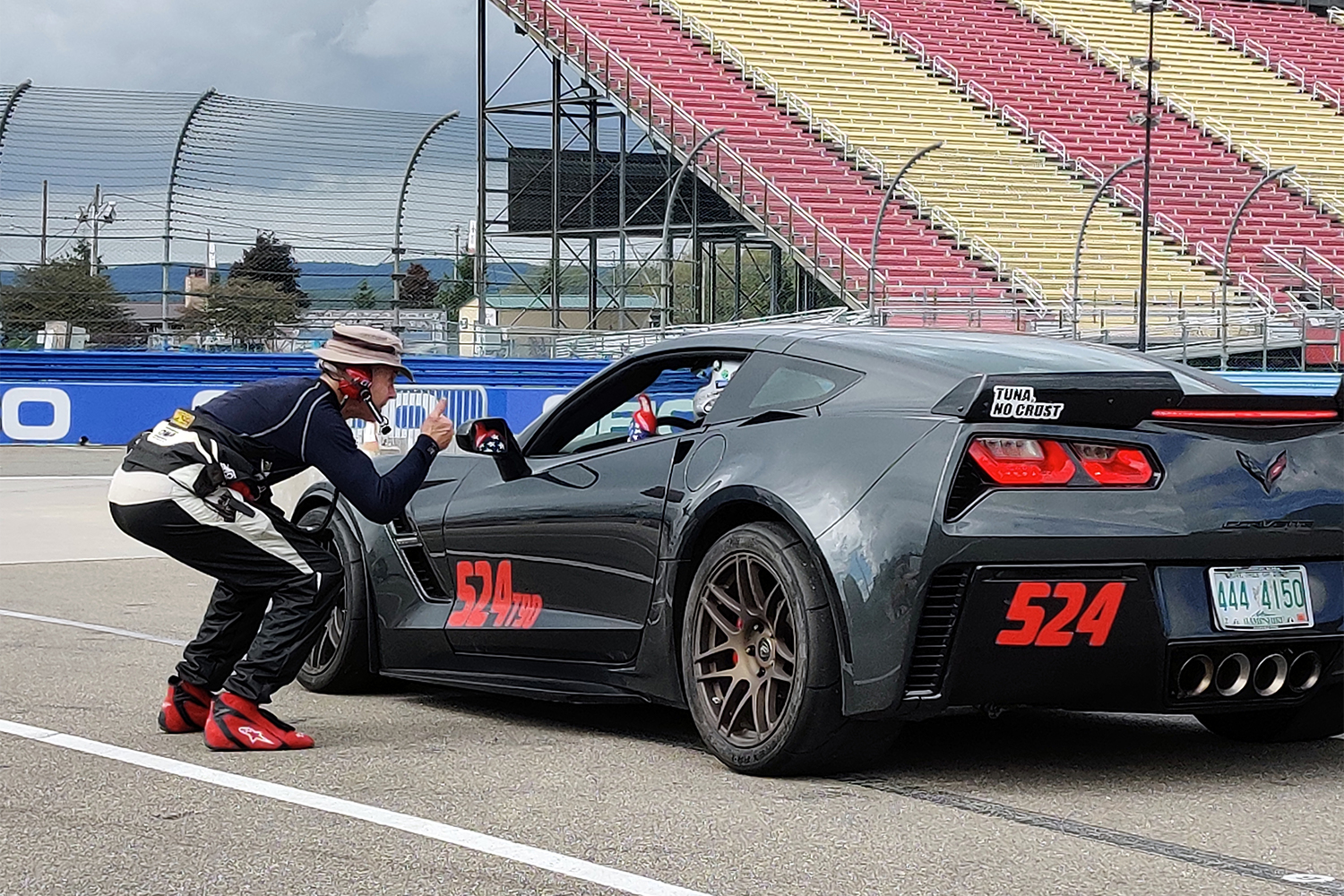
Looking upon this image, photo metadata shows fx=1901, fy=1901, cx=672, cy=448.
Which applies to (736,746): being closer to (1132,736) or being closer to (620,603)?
(620,603)

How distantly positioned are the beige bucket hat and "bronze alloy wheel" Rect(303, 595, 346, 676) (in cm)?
127

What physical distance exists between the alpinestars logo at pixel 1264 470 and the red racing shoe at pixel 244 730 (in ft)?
9.35

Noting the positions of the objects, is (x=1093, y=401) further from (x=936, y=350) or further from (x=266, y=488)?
(x=266, y=488)

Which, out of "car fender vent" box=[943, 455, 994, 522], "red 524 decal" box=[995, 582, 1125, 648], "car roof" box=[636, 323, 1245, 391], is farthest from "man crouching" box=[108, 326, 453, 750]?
"red 524 decal" box=[995, 582, 1125, 648]

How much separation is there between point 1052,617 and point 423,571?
2541 mm

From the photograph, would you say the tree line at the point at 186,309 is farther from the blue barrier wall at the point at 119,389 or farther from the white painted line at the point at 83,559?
the white painted line at the point at 83,559

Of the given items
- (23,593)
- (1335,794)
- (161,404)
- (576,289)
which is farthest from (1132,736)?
(576,289)

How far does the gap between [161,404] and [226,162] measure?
972 cm

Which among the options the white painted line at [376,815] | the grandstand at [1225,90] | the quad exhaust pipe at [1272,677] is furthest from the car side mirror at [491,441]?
the grandstand at [1225,90]

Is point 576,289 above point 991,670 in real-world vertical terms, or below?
above

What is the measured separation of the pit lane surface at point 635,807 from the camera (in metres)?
4.12

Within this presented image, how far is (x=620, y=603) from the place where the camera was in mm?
5734

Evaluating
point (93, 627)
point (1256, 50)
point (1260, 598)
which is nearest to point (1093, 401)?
point (1260, 598)

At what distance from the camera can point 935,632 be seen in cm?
485
